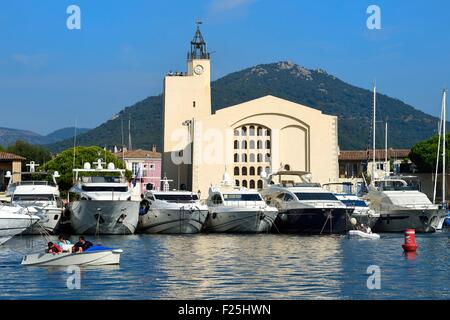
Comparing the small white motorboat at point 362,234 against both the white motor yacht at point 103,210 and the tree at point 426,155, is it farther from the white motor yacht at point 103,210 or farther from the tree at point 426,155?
the tree at point 426,155

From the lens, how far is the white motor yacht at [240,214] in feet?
215

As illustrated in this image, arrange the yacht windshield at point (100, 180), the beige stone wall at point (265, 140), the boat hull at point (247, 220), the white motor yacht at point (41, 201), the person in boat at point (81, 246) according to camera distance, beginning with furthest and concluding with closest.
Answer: the beige stone wall at point (265, 140) < the boat hull at point (247, 220) < the yacht windshield at point (100, 180) < the white motor yacht at point (41, 201) < the person in boat at point (81, 246)

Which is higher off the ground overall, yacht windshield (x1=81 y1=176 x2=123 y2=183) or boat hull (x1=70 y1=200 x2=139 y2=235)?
yacht windshield (x1=81 y1=176 x2=123 y2=183)

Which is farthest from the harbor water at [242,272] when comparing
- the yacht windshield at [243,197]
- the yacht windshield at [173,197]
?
the yacht windshield at [243,197]

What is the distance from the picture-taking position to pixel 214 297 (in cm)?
3048

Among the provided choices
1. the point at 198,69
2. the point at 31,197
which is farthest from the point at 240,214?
the point at 198,69

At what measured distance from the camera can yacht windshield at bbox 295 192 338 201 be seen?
66688 millimetres

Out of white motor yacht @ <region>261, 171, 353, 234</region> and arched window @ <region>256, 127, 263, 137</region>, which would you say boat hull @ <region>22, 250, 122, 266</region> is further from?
arched window @ <region>256, 127, 263, 137</region>

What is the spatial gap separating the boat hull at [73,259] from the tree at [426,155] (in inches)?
3426

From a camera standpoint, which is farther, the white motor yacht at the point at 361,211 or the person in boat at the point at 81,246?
the white motor yacht at the point at 361,211

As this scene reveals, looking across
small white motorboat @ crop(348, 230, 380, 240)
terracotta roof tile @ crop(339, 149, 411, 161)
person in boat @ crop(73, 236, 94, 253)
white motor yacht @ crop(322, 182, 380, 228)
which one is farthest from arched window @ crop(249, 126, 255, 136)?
person in boat @ crop(73, 236, 94, 253)

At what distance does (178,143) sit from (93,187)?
6589 cm

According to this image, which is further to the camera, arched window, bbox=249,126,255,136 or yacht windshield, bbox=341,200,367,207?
arched window, bbox=249,126,255,136

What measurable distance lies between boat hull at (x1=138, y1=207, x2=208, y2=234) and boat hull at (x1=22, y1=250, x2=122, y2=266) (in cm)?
2447
